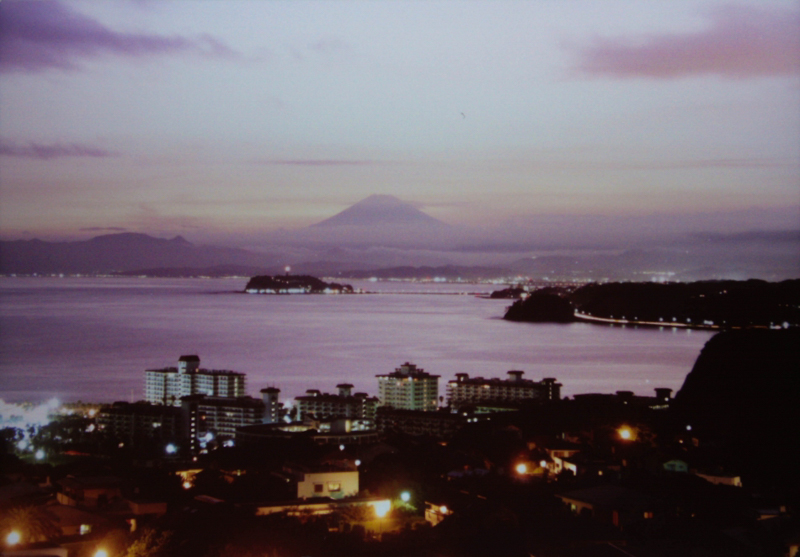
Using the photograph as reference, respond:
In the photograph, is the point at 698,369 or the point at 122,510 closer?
the point at 122,510

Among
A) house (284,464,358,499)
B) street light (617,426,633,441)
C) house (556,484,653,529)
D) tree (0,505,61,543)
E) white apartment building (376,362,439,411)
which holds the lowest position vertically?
white apartment building (376,362,439,411)

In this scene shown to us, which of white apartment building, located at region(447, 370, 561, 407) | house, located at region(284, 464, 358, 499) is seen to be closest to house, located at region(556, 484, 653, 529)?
house, located at region(284, 464, 358, 499)

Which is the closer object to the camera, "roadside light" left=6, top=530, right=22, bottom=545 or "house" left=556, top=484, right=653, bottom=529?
"roadside light" left=6, top=530, right=22, bottom=545

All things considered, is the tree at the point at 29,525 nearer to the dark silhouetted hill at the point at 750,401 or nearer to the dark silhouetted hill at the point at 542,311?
the dark silhouetted hill at the point at 750,401

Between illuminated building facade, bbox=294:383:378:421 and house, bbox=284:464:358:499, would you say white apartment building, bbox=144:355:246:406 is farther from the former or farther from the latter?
house, bbox=284:464:358:499

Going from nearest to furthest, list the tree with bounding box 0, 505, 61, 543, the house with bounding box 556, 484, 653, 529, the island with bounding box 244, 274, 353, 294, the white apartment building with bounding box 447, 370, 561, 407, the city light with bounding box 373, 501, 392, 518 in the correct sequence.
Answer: the tree with bounding box 0, 505, 61, 543 → the house with bounding box 556, 484, 653, 529 → the city light with bounding box 373, 501, 392, 518 → the white apartment building with bounding box 447, 370, 561, 407 → the island with bounding box 244, 274, 353, 294

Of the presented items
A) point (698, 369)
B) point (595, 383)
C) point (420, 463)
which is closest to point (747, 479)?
point (420, 463)

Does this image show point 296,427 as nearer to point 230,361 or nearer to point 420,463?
point 420,463

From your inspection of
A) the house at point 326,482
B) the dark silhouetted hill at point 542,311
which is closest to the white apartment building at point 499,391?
the house at point 326,482
